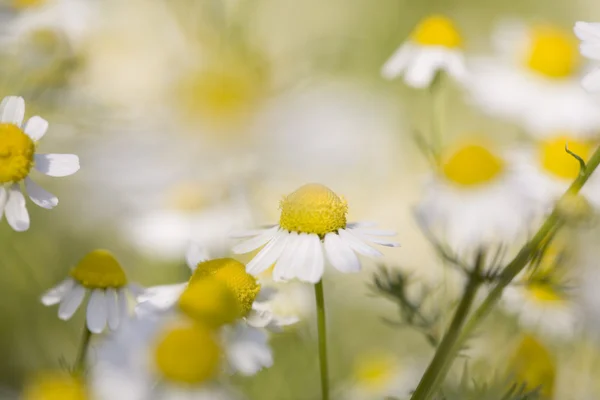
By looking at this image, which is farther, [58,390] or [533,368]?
[533,368]

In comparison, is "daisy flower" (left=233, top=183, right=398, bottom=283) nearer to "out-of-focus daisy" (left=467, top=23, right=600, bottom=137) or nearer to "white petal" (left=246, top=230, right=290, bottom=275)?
"white petal" (left=246, top=230, right=290, bottom=275)

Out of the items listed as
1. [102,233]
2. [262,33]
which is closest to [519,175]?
[102,233]

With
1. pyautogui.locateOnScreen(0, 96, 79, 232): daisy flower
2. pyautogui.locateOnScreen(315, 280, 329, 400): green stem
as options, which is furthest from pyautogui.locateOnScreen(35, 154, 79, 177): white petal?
pyautogui.locateOnScreen(315, 280, 329, 400): green stem

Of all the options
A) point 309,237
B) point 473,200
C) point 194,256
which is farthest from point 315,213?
point 473,200

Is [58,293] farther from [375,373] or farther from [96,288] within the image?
[375,373]

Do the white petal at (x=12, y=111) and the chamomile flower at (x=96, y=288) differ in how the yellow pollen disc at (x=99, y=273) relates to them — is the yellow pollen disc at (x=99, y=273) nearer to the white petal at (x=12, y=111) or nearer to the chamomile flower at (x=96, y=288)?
the chamomile flower at (x=96, y=288)

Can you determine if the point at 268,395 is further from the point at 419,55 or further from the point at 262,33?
the point at 262,33

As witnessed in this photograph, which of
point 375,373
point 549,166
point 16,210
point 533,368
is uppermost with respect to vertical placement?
point 16,210
